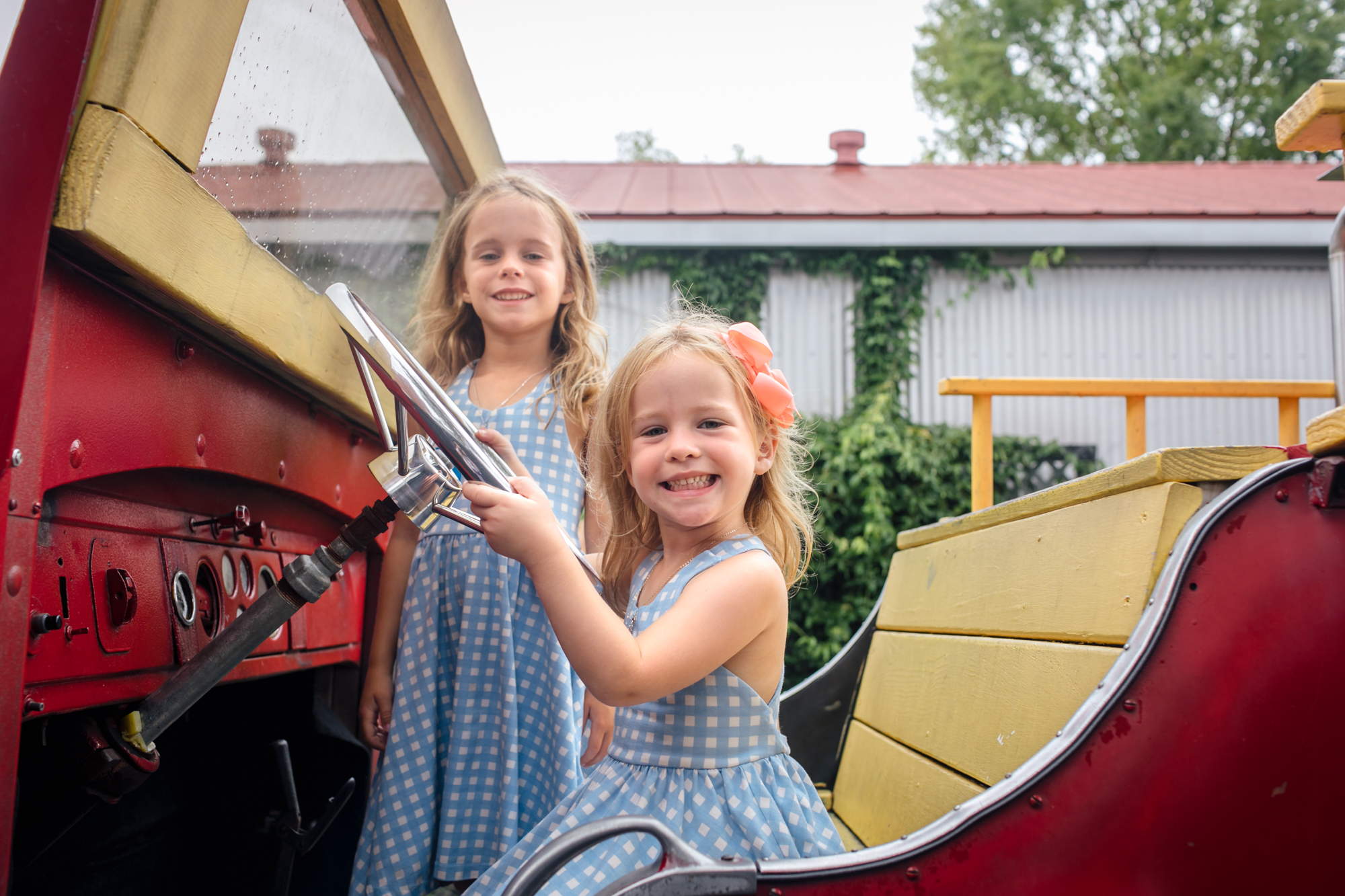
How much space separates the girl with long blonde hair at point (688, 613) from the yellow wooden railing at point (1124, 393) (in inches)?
58.2

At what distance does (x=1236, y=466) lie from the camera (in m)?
1.07

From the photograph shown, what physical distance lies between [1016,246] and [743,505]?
280 inches

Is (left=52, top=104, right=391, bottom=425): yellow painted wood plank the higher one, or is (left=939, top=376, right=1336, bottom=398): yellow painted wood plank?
(left=939, top=376, right=1336, bottom=398): yellow painted wood plank

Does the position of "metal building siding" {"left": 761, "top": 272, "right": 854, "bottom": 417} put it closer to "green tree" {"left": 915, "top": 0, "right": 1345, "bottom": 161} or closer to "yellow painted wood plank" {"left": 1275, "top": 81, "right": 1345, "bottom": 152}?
"yellow painted wood plank" {"left": 1275, "top": 81, "right": 1345, "bottom": 152}

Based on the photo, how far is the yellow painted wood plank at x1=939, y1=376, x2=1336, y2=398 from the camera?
9.86ft

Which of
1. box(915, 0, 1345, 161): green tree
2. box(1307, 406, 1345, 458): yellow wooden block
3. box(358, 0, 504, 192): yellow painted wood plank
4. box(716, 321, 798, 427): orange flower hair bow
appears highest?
box(915, 0, 1345, 161): green tree

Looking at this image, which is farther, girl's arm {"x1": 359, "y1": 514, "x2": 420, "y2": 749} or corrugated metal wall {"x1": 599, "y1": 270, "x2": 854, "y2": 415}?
corrugated metal wall {"x1": 599, "y1": 270, "x2": 854, "y2": 415}

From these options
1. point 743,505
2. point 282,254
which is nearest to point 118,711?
point 282,254

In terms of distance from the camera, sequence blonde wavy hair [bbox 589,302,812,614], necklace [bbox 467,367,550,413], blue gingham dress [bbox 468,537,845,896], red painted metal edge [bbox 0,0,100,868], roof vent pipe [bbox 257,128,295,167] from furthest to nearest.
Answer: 1. necklace [bbox 467,367,550,413]
2. blonde wavy hair [bbox 589,302,812,614]
3. roof vent pipe [bbox 257,128,295,167]
4. blue gingham dress [bbox 468,537,845,896]
5. red painted metal edge [bbox 0,0,100,868]

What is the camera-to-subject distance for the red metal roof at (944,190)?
25.8 feet

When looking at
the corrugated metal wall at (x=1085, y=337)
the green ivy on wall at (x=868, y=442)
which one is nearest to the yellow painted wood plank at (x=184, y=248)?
the green ivy on wall at (x=868, y=442)

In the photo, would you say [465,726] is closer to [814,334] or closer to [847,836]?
[847,836]

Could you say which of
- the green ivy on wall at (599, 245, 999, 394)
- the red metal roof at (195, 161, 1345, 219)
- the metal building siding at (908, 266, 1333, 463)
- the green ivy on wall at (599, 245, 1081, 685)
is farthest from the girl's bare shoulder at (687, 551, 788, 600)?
the metal building siding at (908, 266, 1333, 463)

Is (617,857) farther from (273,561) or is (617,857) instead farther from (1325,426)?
(1325,426)
